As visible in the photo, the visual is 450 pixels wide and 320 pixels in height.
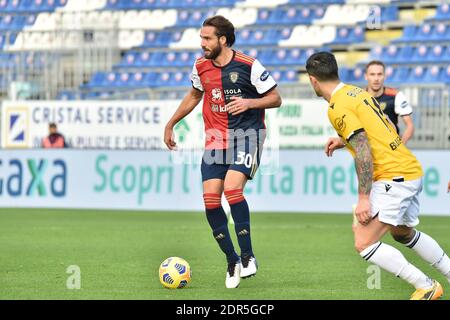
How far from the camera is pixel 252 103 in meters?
8.79

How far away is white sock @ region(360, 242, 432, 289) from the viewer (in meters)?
7.52

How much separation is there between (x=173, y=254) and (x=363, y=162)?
15.9 ft

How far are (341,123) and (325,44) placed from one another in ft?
62.9

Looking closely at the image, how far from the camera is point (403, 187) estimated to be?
25.0 feet

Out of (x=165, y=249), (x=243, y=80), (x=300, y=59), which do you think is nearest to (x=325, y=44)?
(x=300, y=59)

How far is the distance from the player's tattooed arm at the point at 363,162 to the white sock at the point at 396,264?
50 cm

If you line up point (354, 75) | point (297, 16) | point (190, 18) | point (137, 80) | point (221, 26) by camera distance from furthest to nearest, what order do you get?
point (190, 18) → point (297, 16) → point (137, 80) → point (354, 75) → point (221, 26)

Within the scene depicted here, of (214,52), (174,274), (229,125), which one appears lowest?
(174,274)

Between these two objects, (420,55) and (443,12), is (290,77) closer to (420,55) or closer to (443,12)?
(420,55)

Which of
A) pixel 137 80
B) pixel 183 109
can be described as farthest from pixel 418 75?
pixel 183 109

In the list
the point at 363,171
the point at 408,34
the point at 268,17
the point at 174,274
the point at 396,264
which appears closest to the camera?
the point at 363,171

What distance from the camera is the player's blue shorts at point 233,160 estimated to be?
29.6 ft

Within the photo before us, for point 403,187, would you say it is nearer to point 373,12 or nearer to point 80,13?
point 373,12

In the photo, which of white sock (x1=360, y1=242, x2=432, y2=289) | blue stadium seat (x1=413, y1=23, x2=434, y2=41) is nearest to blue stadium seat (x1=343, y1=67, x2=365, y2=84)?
blue stadium seat (x1=413, y1=23, x2=434, y2=41)
